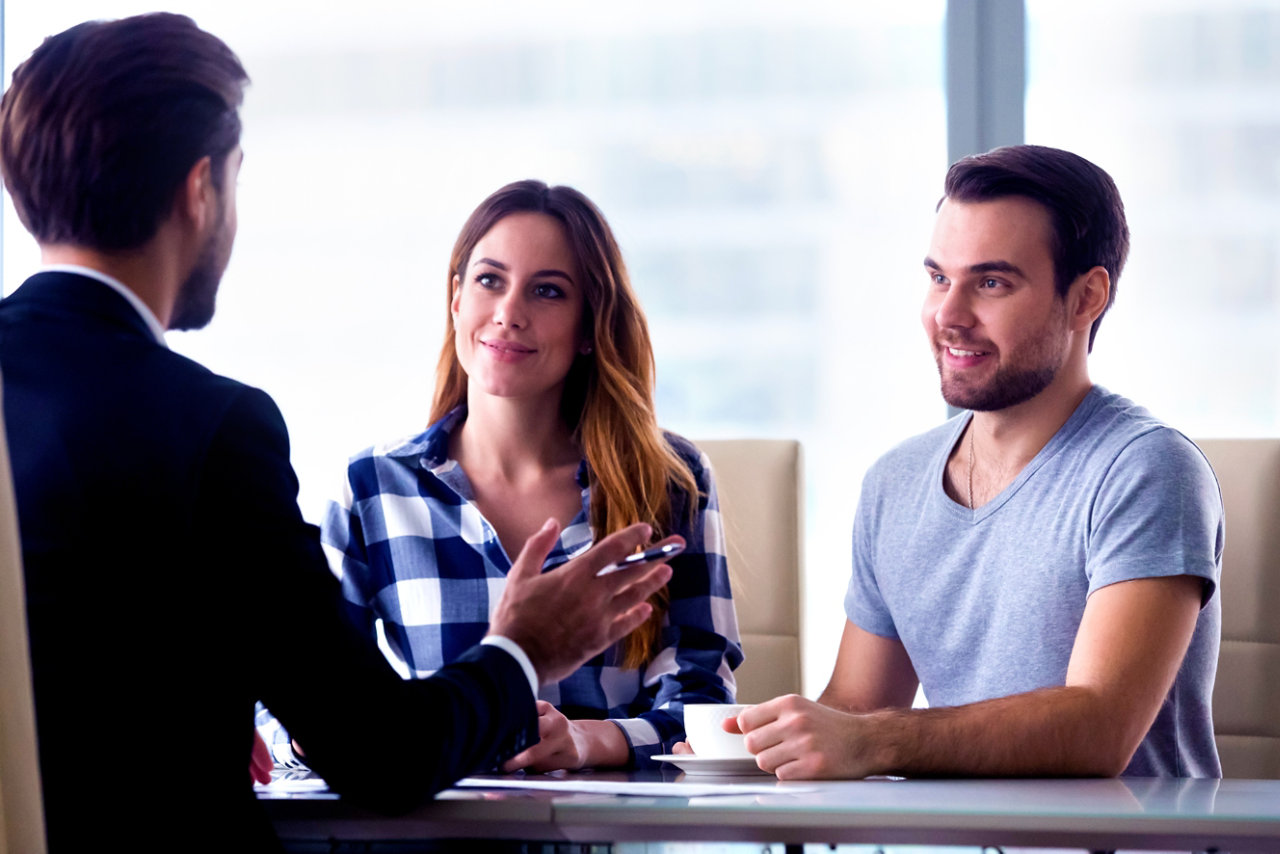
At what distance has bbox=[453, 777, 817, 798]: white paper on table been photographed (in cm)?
111

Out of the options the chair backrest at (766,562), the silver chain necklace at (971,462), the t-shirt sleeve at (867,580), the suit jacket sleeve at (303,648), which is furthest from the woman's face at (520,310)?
the suit jacket sleeve at (303,648)

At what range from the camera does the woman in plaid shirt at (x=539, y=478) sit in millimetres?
1779

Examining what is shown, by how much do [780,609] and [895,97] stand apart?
4.92ft

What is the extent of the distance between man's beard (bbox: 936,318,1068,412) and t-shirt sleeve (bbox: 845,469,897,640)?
26 cm

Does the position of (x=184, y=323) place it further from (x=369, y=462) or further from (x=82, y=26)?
(x=369, y=462)

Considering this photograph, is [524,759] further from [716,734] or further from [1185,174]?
[1185,174]

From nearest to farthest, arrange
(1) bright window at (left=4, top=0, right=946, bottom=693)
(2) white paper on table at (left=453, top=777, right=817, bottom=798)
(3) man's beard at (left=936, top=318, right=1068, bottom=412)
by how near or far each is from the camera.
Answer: (2) white paper on table at (left=453, top=777, right=817, bottom=798) → (3) man's beard at (left=936, top=318, right=1068, bottom=412) → (1) bright window at (left=4, top=0, right=946, bottom=693)

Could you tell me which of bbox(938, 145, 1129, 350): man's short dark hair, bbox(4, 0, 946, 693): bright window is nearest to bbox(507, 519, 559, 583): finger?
bbox(938, 145, 1129, 350): man's short dark hair

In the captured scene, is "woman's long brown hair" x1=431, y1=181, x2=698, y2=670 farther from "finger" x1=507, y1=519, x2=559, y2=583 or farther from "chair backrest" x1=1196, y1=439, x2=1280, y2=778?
"chair backrest" x1=1196, y1=439, x2=1280, y2=778

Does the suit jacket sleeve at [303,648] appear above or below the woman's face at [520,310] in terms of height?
below

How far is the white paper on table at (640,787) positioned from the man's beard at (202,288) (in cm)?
50

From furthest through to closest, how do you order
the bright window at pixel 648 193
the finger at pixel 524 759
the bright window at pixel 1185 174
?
the bright window at pixel 648 193
the bright window at pixel 1185 174
the finger at pixel 524 759

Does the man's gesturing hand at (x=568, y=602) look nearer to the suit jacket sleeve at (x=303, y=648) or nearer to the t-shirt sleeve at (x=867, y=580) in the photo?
the suit jacket sleeve at (x=303, y=648)

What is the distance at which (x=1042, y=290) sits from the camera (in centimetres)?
185
